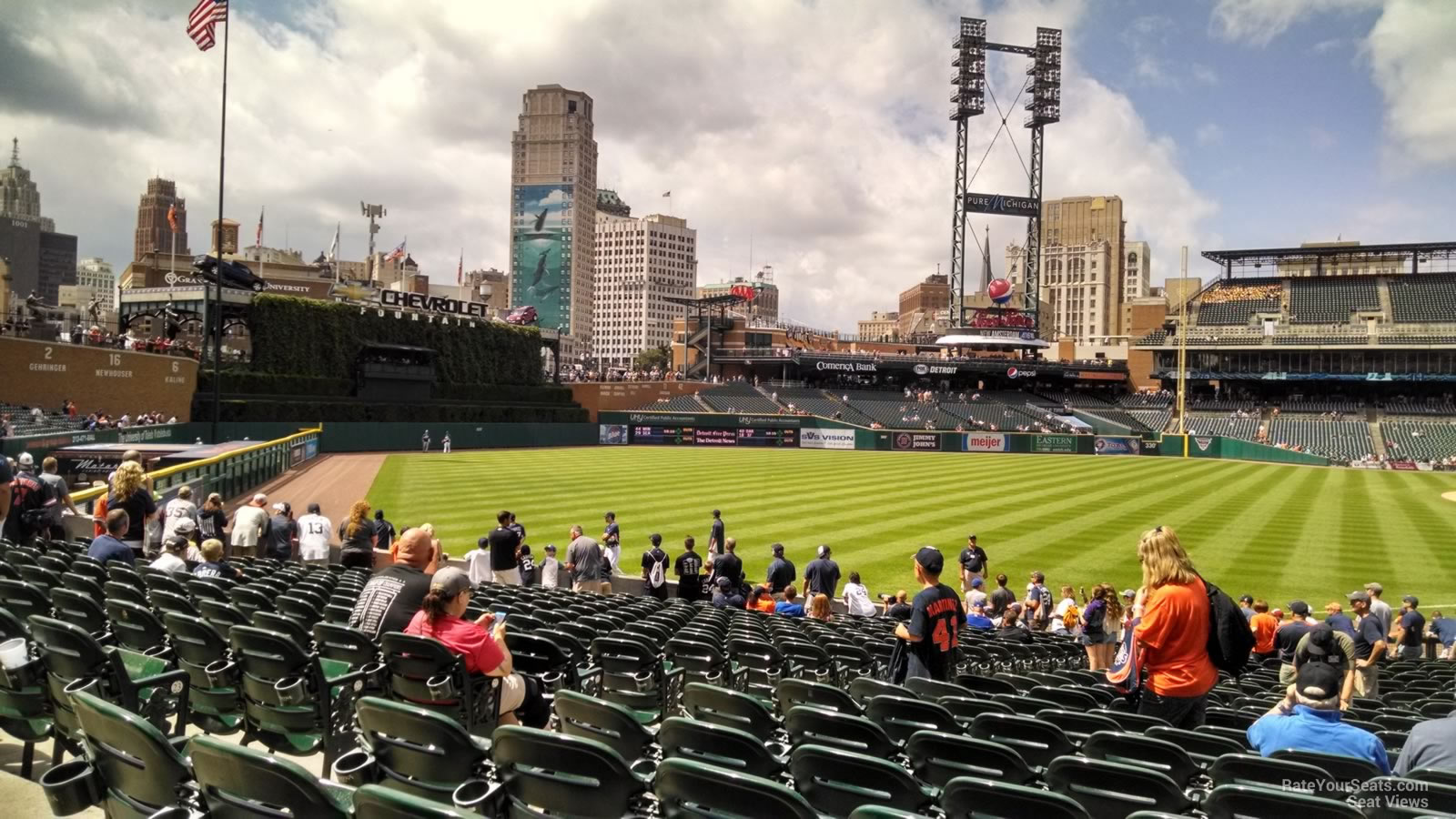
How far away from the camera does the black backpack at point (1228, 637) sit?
18.6ft

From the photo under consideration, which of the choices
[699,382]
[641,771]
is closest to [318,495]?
[641,771]

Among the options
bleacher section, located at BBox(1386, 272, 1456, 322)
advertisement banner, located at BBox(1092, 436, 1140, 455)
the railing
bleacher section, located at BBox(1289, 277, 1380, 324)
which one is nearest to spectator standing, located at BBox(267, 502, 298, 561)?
the railing

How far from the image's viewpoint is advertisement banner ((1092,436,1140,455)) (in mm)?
67000

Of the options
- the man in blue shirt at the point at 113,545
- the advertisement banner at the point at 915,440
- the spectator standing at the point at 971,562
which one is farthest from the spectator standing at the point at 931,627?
the advertisement banner at the point at 915,440

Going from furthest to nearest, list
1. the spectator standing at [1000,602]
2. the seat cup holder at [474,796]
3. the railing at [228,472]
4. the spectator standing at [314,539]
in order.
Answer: the railing at [228,472] → the spectator standing at [1000,602] → the spectator standing at [314,539] → the seat cup holder at [474,796]

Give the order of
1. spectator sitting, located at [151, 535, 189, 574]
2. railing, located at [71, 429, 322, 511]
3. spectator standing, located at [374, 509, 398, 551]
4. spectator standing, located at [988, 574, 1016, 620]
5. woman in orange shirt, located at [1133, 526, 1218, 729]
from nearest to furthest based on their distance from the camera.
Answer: woman in orange shirt, located at [1133, 526, 1218, 729], spectator sitting, located at [151, 535, 189, 574], spectator standing, located at [988, 574, 1016, 620], spectator standing, located at [374, 509, 398, 551], railing, located at [71, 429, 322, 511]

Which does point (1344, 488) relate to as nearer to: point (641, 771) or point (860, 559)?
point (860, 559)

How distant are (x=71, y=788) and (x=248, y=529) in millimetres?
11229

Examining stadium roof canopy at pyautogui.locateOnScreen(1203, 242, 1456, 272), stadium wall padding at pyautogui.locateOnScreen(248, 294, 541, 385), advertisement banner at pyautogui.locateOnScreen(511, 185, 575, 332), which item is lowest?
stadium wall padding at pyautogui.locateOnScreen(248, 294, 541, 385)

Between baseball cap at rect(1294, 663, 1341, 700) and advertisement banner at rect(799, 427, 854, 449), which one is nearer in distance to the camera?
baseball cap at rect(1294, 663, 1341, 700)

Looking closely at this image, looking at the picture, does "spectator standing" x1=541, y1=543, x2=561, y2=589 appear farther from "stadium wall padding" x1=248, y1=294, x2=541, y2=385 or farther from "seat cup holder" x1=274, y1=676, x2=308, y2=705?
"stadium wall padding" x1=248, y1=294, x2=541, y2=385

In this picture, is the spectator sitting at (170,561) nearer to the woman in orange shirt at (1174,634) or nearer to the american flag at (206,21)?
the woman in orange shirt at (1174,634)

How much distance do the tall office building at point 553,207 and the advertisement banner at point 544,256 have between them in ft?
0.55

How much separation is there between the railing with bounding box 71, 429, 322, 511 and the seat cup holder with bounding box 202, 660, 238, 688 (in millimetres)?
13257
